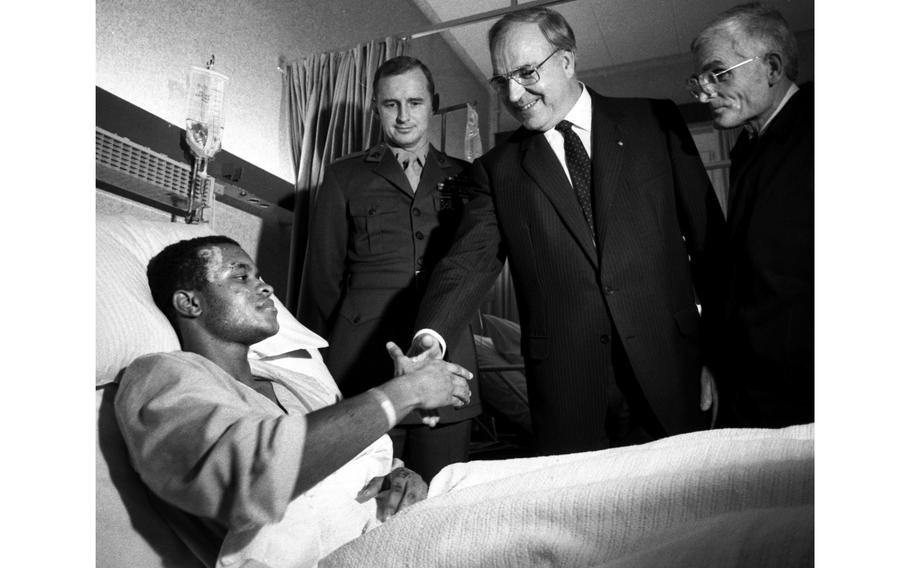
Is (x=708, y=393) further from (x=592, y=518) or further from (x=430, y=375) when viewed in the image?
(x=592, y=518)

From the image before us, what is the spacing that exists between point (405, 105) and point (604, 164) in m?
0.48

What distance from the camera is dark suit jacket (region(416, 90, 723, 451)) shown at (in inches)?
45.6

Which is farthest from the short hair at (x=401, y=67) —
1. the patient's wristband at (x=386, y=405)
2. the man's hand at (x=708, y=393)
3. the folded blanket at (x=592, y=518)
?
the folded blanket at (x=592, y=518)

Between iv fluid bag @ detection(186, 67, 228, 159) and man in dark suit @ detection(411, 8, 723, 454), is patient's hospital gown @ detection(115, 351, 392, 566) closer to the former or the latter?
man in dark suit @ detection(411, 8, 723, 454)

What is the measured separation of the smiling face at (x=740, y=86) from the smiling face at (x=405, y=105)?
23.9 inches

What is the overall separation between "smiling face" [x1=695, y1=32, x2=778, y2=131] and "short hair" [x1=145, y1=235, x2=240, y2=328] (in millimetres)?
747

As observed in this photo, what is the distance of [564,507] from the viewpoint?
A: 0.59 meters

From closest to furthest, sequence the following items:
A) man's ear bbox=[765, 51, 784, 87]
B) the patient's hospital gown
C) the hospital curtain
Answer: the patient's hospital gown, man's ear bbox=[765, 51, 784, 87], the hospital curtain

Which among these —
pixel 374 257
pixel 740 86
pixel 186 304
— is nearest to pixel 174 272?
pixel 186 304

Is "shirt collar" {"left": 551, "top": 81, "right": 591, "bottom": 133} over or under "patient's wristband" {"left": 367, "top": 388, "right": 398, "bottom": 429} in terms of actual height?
over

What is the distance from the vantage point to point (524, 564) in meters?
0.58

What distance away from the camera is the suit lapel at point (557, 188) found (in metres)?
1.19

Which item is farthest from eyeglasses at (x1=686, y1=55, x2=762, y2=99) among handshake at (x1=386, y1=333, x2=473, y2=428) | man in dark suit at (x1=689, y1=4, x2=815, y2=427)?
handshake at (x1=386, y1=333, x2=473, y2=428)
